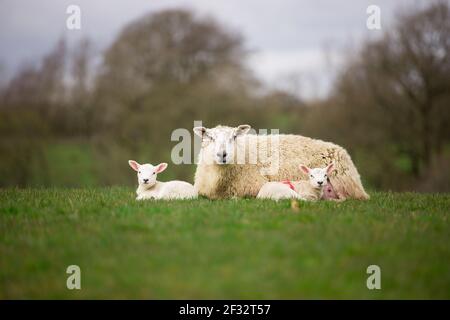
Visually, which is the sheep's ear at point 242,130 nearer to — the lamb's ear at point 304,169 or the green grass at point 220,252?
the lamb's ear at point 304,169

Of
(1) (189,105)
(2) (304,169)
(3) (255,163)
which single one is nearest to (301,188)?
(2) (304,169)

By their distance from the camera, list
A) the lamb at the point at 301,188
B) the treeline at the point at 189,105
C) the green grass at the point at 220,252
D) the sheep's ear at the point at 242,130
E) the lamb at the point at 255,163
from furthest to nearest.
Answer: the treeline at the point at 189,105 < the sheep's ear at the point at 242,130 < the lamb at the point at 255,163 < the lamb at the point at 301,188 < the green grass at the point at 220,252

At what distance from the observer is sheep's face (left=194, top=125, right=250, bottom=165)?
983cm

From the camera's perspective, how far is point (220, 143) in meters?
9.91

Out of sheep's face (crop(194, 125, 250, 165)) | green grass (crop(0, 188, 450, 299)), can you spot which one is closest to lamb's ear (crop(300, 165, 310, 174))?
sheep's face (crop(194, 125, 250, 165))

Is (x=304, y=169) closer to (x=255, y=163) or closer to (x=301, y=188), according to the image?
(x=301, y=188)

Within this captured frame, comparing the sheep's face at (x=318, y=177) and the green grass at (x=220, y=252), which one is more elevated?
the sheep's face at (x=318, y=177)

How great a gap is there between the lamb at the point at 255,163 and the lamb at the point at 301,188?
2.49ft

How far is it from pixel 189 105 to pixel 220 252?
2406 centimetres

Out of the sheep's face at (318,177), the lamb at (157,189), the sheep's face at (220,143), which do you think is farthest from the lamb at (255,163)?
the sheep's face at (318,177)

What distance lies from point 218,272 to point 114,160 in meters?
23.6

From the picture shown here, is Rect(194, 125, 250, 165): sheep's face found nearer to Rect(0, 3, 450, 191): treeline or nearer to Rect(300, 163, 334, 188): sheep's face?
Rect(300, 163, 334, 188): sheep's face

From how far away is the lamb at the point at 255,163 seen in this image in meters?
10.4
